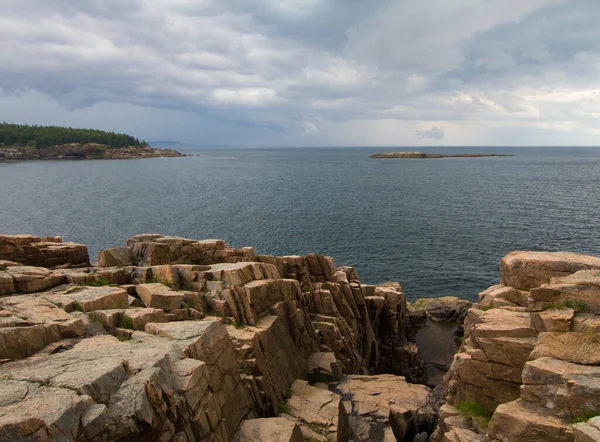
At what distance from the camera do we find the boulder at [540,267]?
26.0 meters

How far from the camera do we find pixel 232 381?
20703 mm

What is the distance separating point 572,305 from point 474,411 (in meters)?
8.36

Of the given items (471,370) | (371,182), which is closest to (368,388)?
(471,370)

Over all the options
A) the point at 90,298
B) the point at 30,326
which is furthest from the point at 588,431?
the point at 90,298

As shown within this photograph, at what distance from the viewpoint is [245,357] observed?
2384 centimetres

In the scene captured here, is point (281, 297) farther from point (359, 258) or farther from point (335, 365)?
point (359, 258)

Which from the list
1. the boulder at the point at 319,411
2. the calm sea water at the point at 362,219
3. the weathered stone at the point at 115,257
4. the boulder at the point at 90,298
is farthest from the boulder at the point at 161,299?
the calm sea water at the point at 362,219

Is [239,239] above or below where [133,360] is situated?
below

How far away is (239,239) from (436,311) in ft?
139

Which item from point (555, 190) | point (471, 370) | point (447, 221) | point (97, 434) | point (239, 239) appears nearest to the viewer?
point (97, 434)

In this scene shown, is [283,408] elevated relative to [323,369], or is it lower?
elevated

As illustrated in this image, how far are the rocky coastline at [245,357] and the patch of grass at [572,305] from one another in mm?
95

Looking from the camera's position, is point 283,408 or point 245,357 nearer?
point 245,357

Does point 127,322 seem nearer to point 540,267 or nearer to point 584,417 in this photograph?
point 584,417
